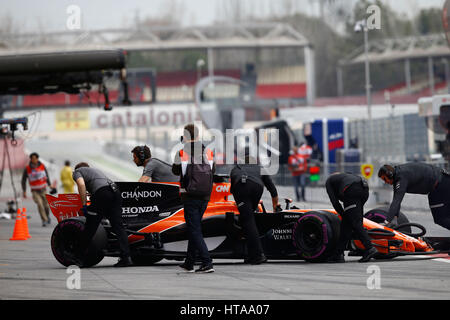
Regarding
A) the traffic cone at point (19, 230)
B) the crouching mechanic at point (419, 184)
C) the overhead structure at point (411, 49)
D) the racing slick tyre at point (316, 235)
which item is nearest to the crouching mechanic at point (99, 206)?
the racing slick tyre at point (316, 235)

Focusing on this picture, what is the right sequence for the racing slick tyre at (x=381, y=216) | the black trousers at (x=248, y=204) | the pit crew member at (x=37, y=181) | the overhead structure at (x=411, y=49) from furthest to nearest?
the overhead structure at (x=411, y=49) → the pit crew member at (x=37, y=181) → the racing slick tyre at (x=381, y=216) → the black trousers at (x=248, y=204)

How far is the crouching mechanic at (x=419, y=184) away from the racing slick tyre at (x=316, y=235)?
933mm

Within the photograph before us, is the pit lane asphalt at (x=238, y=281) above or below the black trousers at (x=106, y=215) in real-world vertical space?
below

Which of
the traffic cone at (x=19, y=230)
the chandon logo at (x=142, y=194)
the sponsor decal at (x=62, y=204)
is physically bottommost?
the traffic cone at (x=19, y=230)

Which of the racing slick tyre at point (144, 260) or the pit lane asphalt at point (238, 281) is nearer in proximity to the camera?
the pit lane asphalt at point (238, 281)

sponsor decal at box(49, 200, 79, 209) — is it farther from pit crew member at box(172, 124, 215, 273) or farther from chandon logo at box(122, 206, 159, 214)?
→ pit crew member at box(172, 124, 215, 273)

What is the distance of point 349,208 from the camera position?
10.9m

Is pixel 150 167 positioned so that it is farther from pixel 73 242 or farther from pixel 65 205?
pixel 73 242

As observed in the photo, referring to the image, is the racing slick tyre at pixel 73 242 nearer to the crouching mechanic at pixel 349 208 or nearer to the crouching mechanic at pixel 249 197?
the crouching mechanic at pixel 249 197

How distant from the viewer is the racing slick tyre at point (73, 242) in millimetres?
11242

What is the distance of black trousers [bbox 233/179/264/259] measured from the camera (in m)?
11.0

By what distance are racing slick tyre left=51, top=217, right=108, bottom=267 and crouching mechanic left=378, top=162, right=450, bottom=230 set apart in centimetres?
358

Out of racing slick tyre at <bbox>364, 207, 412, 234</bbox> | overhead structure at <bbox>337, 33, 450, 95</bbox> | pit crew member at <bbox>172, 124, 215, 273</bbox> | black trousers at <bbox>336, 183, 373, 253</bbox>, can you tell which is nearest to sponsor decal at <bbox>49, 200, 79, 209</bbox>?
pit crew member at <bbox>172, 124, 215, 273</bbox>

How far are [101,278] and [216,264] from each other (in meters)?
2.11
